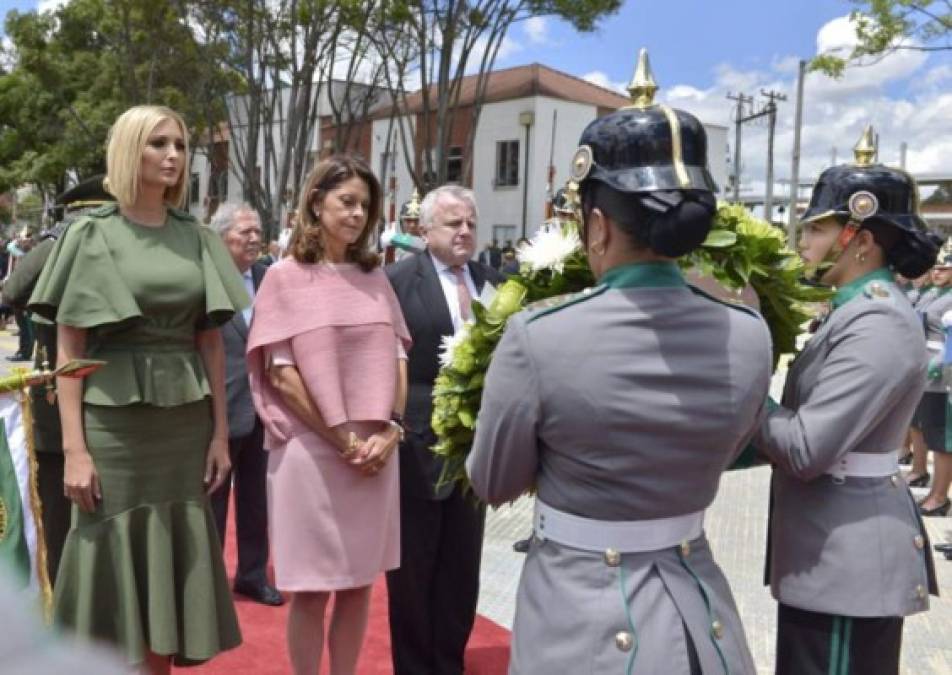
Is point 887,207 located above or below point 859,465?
above

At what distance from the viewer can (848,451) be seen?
2520mm

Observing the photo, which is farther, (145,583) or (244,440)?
(244,440)

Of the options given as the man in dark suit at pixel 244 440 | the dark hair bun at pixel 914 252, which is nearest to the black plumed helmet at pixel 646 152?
the dark hair bun at pixel 914 252

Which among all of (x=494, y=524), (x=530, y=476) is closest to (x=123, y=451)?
(x=530, y=476)

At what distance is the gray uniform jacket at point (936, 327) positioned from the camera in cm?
715

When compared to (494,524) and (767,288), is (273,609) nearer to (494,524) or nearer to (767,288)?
(494,524)

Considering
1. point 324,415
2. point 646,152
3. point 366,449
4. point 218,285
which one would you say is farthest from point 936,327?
point 646,152

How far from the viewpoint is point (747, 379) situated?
1958mm

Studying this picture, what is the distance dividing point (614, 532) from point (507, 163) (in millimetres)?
32329

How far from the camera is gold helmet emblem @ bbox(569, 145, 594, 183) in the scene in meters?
1.92

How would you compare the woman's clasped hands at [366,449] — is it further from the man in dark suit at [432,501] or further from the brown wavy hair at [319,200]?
the brown wavy hair at [319,200]

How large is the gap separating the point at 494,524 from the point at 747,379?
15.0ft

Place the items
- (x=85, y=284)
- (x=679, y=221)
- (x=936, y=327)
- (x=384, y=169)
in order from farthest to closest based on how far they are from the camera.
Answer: (x=384, y=169) < (x=936, y=327) < (x=85, y=284) < (x=679, y=221)

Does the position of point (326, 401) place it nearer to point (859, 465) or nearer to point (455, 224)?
point (455, 224)
